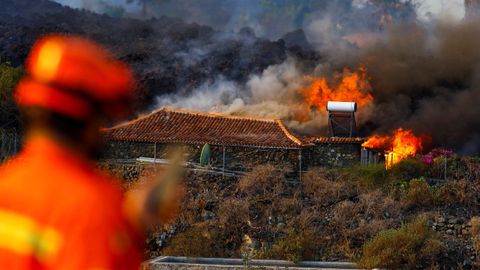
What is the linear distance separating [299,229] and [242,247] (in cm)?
151

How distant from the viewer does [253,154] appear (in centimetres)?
2511

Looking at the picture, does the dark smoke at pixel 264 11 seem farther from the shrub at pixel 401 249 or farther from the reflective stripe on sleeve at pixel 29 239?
the reflective stripe on sleeve at pixel 29 239

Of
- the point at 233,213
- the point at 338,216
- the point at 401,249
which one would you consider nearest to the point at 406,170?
the point at 338,216

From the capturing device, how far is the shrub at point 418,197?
2195 cm

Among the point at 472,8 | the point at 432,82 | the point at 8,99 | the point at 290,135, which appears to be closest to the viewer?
the point at 290,135

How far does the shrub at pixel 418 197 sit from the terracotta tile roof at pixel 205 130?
3966 millimetres

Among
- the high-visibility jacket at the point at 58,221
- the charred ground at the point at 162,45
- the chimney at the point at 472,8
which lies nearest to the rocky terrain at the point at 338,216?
the charred ground at the point at 162,45

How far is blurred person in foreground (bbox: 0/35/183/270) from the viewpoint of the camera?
1.95 meters

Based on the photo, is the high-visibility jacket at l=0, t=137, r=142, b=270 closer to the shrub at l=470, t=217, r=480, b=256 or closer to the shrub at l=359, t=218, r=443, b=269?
the shrub at l=359, t=218, r=443, b=269

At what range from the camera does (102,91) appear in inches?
83.6

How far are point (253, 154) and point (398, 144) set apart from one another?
6.57 meters

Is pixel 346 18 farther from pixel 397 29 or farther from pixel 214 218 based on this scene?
pixel 214 218

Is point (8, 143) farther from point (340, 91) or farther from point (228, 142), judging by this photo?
point (340, 91)

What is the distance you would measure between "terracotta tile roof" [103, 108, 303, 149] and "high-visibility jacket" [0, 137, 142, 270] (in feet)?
74.8
